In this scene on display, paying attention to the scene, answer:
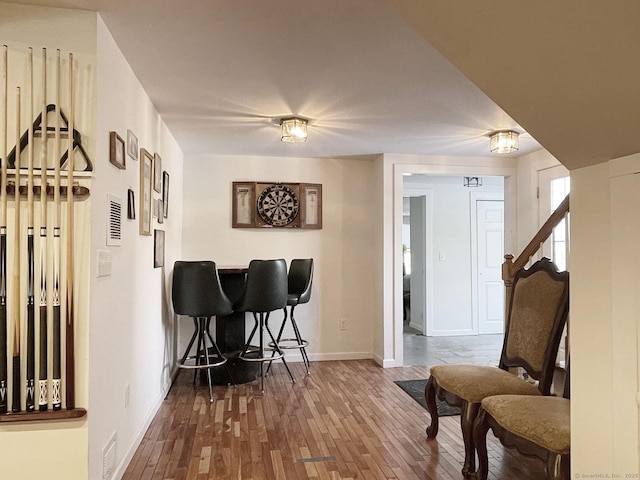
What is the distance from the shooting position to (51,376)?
1.75 m

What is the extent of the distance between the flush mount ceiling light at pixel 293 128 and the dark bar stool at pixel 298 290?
1.38 metres

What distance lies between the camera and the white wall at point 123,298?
6.16 feet

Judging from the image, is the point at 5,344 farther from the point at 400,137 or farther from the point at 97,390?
the point at 400,137

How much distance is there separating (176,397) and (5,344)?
77.0 inches

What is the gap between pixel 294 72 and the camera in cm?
241

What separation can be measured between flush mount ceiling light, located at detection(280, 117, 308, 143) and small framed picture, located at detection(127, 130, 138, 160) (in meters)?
1.10

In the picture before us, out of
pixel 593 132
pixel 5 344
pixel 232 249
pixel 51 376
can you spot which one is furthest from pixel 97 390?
pixel 232 249

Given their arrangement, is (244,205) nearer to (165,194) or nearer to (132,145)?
(165,194)

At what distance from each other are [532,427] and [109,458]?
1.89m

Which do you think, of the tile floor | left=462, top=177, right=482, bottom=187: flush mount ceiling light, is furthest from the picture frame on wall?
left=462, top=177, right=482, bottom=187: flush mount ceiling light

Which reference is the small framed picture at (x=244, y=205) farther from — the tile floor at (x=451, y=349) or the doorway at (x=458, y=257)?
the doorway at (x=458, y=257)

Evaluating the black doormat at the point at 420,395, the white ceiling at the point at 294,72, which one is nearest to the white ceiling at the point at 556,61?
the white ceiling at the point at 294,72

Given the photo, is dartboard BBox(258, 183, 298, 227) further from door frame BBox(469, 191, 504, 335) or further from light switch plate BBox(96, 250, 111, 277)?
door frame BBox(469, 191, 504, 335)

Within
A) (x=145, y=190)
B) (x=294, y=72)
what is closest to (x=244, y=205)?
(x=145, y=190)
